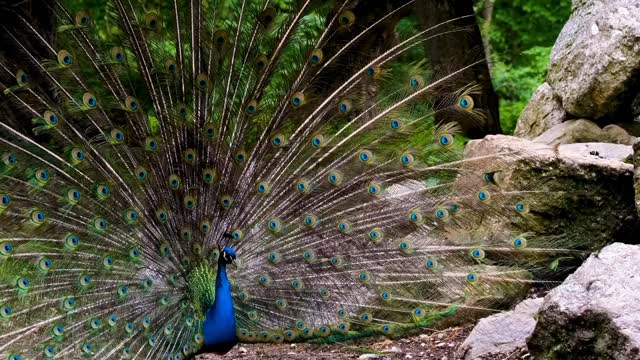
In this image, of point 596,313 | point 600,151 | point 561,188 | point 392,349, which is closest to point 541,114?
point 600,151

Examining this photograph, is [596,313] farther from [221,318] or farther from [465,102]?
[221,318]

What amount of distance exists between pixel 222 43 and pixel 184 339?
72.0 inches

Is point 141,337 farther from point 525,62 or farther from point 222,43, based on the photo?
point 525,62

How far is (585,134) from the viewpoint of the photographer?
20.9 ft

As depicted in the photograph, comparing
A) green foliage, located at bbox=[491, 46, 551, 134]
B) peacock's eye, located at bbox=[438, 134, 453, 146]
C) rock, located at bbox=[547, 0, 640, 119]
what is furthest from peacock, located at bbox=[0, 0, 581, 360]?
green foliage, located at bbox=[491, 46, 551, 134]

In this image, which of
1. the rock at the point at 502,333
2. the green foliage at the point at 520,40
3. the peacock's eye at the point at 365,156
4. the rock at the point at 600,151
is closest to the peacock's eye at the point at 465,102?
the peacock's eye at the point at 365,156

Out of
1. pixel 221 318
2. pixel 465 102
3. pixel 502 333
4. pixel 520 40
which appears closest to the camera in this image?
pixel 502 333

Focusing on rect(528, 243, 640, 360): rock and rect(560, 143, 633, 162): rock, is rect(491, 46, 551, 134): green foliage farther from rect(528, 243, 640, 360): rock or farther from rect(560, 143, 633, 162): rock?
rect(528, 243, 640, 360): rock

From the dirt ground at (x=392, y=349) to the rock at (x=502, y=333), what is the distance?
148 millimetres

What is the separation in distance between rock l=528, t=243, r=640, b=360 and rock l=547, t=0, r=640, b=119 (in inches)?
88.3

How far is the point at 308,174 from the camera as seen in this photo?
5477 mm

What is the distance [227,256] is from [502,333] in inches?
65.5

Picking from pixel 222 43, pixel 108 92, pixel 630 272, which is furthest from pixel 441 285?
pixel 108 92

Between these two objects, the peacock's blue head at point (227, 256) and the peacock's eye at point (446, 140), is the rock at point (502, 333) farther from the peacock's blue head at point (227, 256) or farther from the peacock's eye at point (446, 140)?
the peacock's blue head at point (227, 256)
